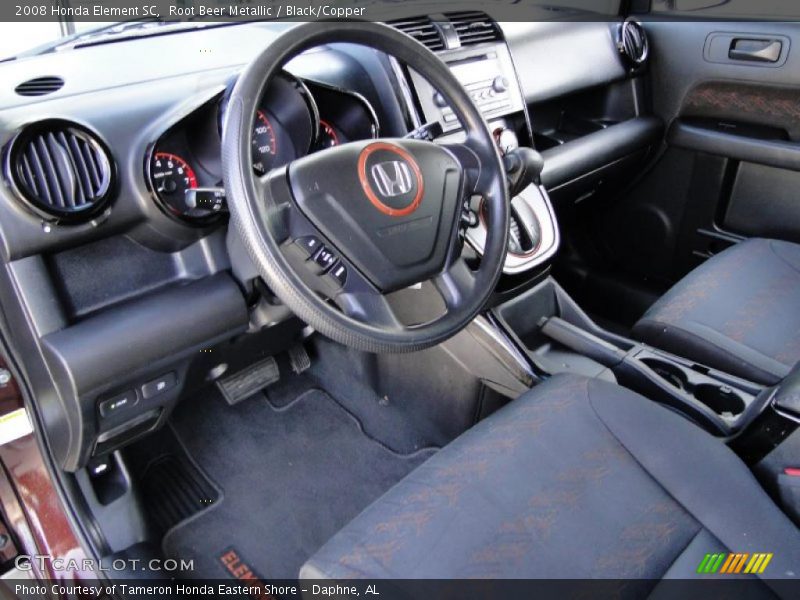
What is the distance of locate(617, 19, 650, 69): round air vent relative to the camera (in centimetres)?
213

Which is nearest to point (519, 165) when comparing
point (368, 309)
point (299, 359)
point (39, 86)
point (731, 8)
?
point (368, 309)

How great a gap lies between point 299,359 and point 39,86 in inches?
39.6

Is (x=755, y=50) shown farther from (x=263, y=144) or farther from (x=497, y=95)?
(x=263, y=144)

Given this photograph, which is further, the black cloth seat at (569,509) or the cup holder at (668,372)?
the cup holder at (668,372)

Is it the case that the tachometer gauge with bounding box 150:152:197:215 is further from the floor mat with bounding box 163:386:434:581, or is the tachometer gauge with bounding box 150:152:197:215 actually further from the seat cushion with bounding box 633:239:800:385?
the seat cushion with bounding box 633:239:800:385

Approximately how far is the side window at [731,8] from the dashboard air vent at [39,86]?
190cm

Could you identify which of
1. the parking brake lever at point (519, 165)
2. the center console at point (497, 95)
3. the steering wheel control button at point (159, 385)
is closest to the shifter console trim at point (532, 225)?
the center console at point (497, 95)

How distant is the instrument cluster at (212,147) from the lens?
42.2 inches

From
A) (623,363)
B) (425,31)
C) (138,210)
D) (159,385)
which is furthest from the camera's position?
(425,31)

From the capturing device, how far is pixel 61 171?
39.2 inches

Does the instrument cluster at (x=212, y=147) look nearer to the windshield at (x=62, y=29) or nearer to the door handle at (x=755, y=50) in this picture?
the windshield at (x=62, y=29)

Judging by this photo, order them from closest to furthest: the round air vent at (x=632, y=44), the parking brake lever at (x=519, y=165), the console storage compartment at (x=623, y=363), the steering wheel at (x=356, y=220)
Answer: the steering wheel at (x=356, y=220), the parking brake lever at (x=519, y=165), the console storage compartment at (x=623, y=363), the round air vent at (x=632, y=44)

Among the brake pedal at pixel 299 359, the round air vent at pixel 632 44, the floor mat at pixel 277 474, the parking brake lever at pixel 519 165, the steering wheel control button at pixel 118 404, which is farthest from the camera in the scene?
the round air vent at pixel 632 44

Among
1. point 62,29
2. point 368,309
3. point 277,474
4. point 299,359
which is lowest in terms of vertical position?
point 277,474
